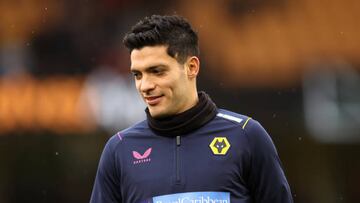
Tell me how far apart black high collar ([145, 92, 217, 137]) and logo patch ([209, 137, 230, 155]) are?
0.09 meters

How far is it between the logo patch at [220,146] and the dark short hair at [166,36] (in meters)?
0.32

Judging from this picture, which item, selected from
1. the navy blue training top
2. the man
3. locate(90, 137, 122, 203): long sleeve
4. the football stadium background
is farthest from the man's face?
the football stadium background

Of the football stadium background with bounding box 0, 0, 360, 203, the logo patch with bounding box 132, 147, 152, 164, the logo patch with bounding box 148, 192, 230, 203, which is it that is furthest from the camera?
the football stadium background with bounding box 0, 0, 360, 203

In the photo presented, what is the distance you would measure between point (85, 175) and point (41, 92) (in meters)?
0.72

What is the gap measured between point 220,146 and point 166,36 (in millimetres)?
443

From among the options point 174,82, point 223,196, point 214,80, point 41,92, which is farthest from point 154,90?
point 41,92

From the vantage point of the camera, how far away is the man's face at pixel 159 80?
9.98ft

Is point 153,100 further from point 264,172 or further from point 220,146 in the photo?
point 264,172

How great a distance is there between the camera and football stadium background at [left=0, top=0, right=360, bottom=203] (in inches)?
245

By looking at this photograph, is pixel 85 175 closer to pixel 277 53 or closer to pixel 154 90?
pixel 277 53

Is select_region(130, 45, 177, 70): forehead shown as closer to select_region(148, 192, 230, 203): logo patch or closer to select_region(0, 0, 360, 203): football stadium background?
select_region(148, 192, 230, 203): logo patch

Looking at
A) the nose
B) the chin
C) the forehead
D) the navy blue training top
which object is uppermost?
the forehead

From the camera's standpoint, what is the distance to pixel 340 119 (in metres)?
6.12

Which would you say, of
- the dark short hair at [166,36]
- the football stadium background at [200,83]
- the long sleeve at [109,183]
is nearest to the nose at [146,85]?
the dark short hair at [166,36]
